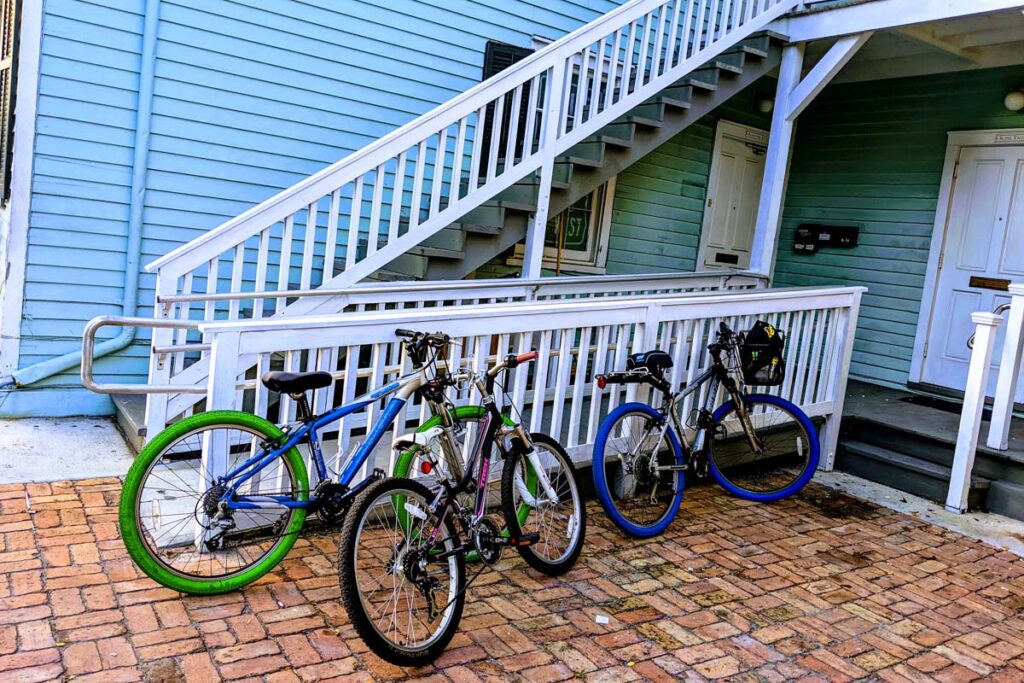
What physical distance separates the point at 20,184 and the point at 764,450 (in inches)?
200

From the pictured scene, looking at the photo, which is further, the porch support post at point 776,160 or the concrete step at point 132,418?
the porch support post at point 776,160

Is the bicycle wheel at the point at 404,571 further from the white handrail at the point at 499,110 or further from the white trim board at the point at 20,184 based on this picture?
the white trim board at the point at 20,184

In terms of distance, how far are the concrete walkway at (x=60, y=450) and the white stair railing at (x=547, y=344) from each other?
2.66 feet

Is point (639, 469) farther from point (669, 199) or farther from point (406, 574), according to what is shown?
point (669, 199)

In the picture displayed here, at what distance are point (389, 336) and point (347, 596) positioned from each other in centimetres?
134

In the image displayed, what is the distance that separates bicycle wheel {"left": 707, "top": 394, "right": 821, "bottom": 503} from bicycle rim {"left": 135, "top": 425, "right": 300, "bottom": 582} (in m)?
2.66

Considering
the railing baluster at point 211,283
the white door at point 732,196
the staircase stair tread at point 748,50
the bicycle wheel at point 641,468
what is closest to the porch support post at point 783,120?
the staircase stair tread at point 748,50

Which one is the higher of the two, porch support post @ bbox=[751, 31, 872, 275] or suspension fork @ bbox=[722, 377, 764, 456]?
porch support post @ bbox=[751, 31, 872, 275]

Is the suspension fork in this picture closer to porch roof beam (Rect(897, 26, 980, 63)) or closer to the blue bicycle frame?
the blue bicycle frame

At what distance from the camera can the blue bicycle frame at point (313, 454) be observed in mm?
2973

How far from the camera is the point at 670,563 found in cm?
384

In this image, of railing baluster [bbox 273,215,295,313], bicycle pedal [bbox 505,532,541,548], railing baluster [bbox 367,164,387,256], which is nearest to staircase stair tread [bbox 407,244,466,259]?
railing baluster [bbox 367,164,387,256]

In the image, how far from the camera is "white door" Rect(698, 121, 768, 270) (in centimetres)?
847

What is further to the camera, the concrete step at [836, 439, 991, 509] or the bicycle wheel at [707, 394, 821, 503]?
the concrete step at [836, 439, 991, 509]
